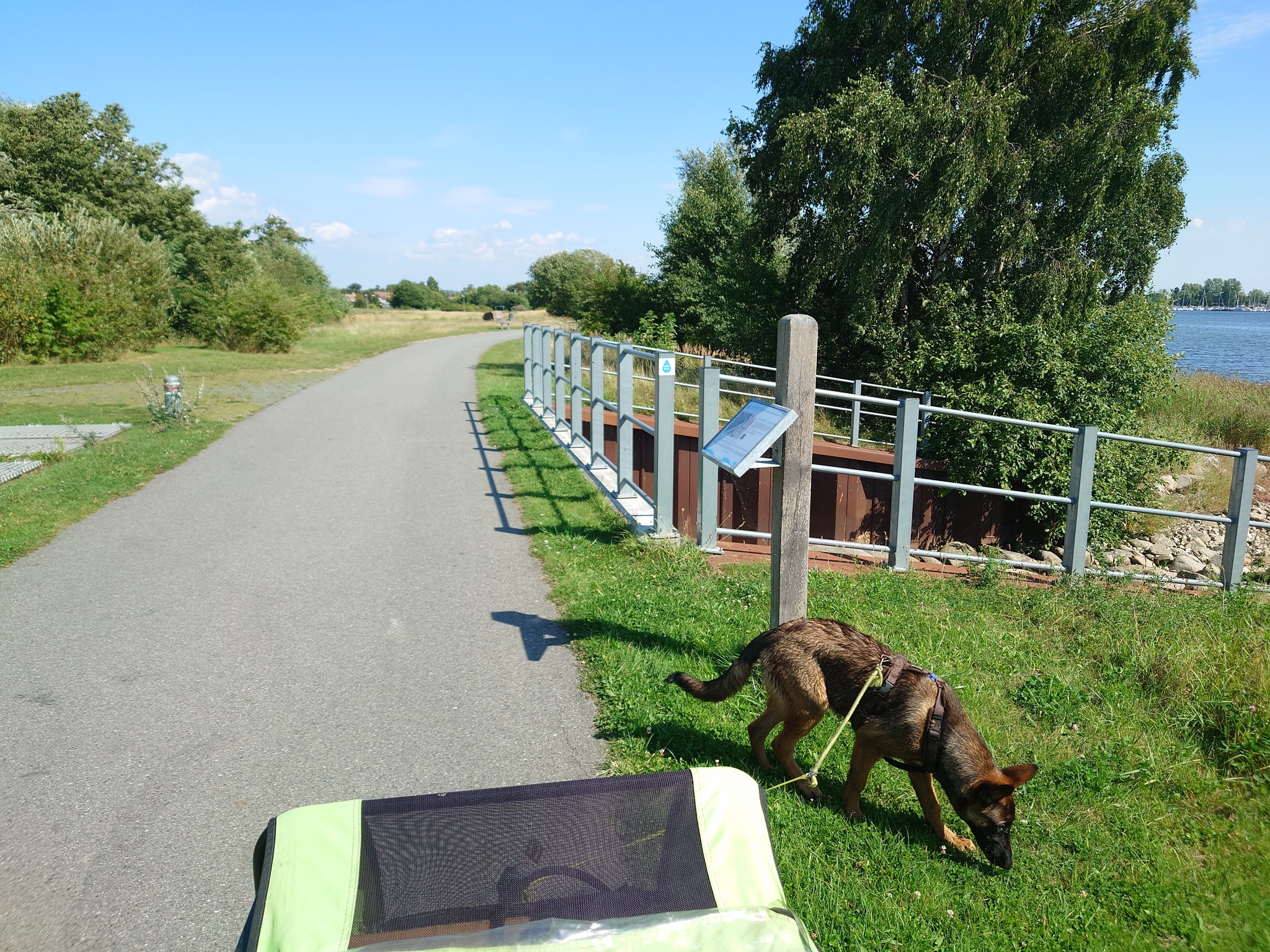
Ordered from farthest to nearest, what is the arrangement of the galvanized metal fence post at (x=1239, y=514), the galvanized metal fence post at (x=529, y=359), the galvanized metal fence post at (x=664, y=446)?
the galvanized metal fence post at (x=529, y=359) < the galvanized metal fence post at (x=1239, y=514) < the galvanized metal fence post at (x=664, y=446)

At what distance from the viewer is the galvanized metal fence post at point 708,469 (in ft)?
22.4

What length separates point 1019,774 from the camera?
3195 millimetres

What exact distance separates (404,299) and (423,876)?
13508cm

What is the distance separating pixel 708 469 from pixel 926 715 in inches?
146

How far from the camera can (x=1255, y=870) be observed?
335 cm

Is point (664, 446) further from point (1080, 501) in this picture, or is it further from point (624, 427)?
point (1080, 501)

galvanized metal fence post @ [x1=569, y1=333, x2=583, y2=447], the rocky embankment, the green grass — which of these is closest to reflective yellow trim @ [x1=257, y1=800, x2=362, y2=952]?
the green grass

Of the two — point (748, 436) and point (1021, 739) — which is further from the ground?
point (748, 436)

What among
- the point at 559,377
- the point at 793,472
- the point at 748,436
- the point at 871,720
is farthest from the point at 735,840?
the point at 559,377

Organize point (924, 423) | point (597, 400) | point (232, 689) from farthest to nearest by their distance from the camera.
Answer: point (924, 423) < point (597, 400) < point (232, 689)

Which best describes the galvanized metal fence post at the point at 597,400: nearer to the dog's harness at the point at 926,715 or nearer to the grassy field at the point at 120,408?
the grassy field at the point at 120,408

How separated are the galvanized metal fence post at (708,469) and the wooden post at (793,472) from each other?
213 centimetres

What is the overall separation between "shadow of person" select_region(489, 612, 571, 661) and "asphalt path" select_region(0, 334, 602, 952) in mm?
18

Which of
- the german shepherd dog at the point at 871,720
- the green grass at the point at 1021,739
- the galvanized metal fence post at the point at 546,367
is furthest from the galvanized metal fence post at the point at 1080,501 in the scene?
the galvanized metal fence post at the point at 546,367
